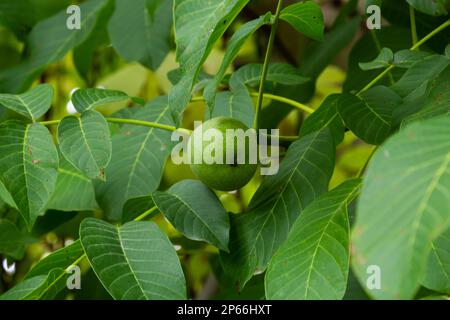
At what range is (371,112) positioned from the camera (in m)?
1.21

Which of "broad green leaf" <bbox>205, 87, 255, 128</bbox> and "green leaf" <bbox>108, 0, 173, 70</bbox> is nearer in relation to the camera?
"broad green leaf" <bbox>205, 87, 255, 128</bbox>

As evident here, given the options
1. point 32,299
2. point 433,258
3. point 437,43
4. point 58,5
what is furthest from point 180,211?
point 58,5

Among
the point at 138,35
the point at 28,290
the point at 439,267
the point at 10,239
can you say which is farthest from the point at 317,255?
the point at 138,35

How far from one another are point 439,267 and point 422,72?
13.0 inches

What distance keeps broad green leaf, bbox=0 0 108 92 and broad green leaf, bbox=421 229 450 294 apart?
1.02m

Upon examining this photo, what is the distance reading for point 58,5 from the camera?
203 cm

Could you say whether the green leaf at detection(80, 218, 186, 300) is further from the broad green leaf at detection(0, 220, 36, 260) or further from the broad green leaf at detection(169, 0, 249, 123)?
the broad green leaf at detection(0, 220, 36, 260)

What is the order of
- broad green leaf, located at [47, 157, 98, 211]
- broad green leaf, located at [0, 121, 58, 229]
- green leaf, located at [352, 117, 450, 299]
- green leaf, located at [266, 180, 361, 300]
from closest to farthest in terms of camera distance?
green leaf, located at [352, 117, 450, 299], green leaf, located at [266, 180, 361, 300], broad green leaf, located at [0, 121, 58, 229], broad green leaf, located at [47, 157, 98, 211]

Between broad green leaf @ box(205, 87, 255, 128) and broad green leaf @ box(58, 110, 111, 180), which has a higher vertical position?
broad green leaf @ box(205, 87, 255, 128)

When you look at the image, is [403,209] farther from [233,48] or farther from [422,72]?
[422,72]

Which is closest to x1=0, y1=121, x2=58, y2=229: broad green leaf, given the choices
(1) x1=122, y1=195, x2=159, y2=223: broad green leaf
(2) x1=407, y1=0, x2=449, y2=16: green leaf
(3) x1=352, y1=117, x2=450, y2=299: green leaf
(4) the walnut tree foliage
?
(4) the walnut tree foliage

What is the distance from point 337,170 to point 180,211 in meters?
1.37

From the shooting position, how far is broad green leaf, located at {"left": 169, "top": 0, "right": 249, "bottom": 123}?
3.26 feet

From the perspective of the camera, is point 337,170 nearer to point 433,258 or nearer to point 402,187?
point 433,258
